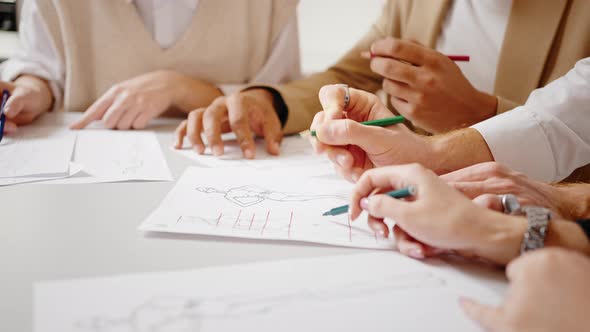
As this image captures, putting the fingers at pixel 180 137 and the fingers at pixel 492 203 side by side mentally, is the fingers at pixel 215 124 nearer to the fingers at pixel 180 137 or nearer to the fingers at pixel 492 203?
the fingers at pixel 180 137

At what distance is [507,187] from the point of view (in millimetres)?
480

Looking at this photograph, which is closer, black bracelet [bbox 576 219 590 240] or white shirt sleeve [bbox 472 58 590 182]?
black bracelet [bbox 576 219 590 240]

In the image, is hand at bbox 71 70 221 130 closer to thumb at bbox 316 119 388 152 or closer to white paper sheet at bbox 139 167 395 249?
white paper sheet at bbox 139 167 395 249

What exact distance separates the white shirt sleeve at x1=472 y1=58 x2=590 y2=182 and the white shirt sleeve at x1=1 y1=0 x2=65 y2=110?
1.00 m

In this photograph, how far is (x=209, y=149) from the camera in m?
0.81

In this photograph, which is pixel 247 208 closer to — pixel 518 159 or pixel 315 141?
pixel 315 141

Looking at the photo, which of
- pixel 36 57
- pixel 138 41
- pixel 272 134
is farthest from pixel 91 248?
pixel 36 57

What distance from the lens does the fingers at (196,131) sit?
0.78 m

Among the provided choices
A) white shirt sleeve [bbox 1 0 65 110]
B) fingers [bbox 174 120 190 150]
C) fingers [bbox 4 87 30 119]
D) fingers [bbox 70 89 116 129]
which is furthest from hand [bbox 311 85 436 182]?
white shirt sleeve [bbox 1 0 65 110]

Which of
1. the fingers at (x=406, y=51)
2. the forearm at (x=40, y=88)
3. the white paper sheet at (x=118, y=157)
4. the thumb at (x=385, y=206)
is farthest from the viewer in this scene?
the forearm at (x=40, y=88)

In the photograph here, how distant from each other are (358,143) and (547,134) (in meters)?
0.32

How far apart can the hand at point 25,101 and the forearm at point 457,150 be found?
783mm

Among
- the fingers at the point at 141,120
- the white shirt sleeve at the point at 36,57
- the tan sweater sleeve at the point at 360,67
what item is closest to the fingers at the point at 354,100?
the tan sweater sleeve at the point at 360,67

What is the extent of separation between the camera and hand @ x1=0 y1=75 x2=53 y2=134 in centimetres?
86
